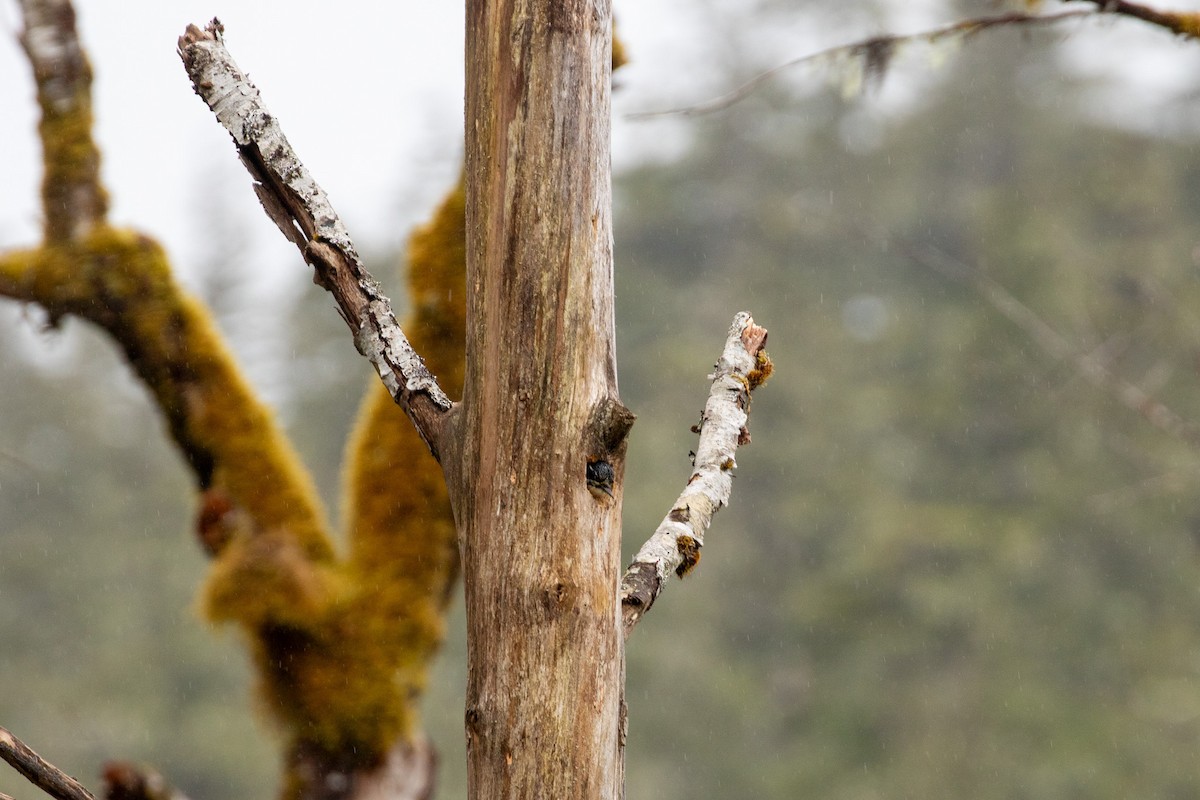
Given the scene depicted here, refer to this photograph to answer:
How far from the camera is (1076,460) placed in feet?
42.2

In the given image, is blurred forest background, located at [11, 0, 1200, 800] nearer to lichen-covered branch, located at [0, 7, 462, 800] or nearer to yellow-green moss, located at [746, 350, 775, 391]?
lichen-covered branch, located at [0, 7, 462, 800]

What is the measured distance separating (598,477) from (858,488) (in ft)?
44.1

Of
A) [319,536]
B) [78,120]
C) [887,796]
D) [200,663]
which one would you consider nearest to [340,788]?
[319,536]

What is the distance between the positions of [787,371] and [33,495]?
1088 cm

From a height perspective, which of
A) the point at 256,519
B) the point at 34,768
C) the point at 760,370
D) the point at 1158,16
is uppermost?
the point at 1158,16

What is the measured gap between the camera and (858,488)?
14.2 meters

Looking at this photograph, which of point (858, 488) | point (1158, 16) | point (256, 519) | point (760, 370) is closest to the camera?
point (760, 370)

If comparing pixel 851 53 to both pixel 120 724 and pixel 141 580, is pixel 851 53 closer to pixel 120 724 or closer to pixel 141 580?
pixel 120 724

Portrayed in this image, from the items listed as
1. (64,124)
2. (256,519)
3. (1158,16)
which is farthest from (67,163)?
(1158,16)

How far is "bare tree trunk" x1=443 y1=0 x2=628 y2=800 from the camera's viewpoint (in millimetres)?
1209

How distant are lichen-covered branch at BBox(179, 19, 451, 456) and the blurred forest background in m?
9.58

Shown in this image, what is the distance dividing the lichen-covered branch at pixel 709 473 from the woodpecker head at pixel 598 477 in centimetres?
17

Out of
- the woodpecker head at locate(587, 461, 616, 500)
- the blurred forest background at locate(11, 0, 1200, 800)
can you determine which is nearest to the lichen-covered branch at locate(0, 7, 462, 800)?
the woodpecker head at locate(587, 461, 616, 500)

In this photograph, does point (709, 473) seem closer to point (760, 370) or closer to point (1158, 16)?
point (760, 370)
